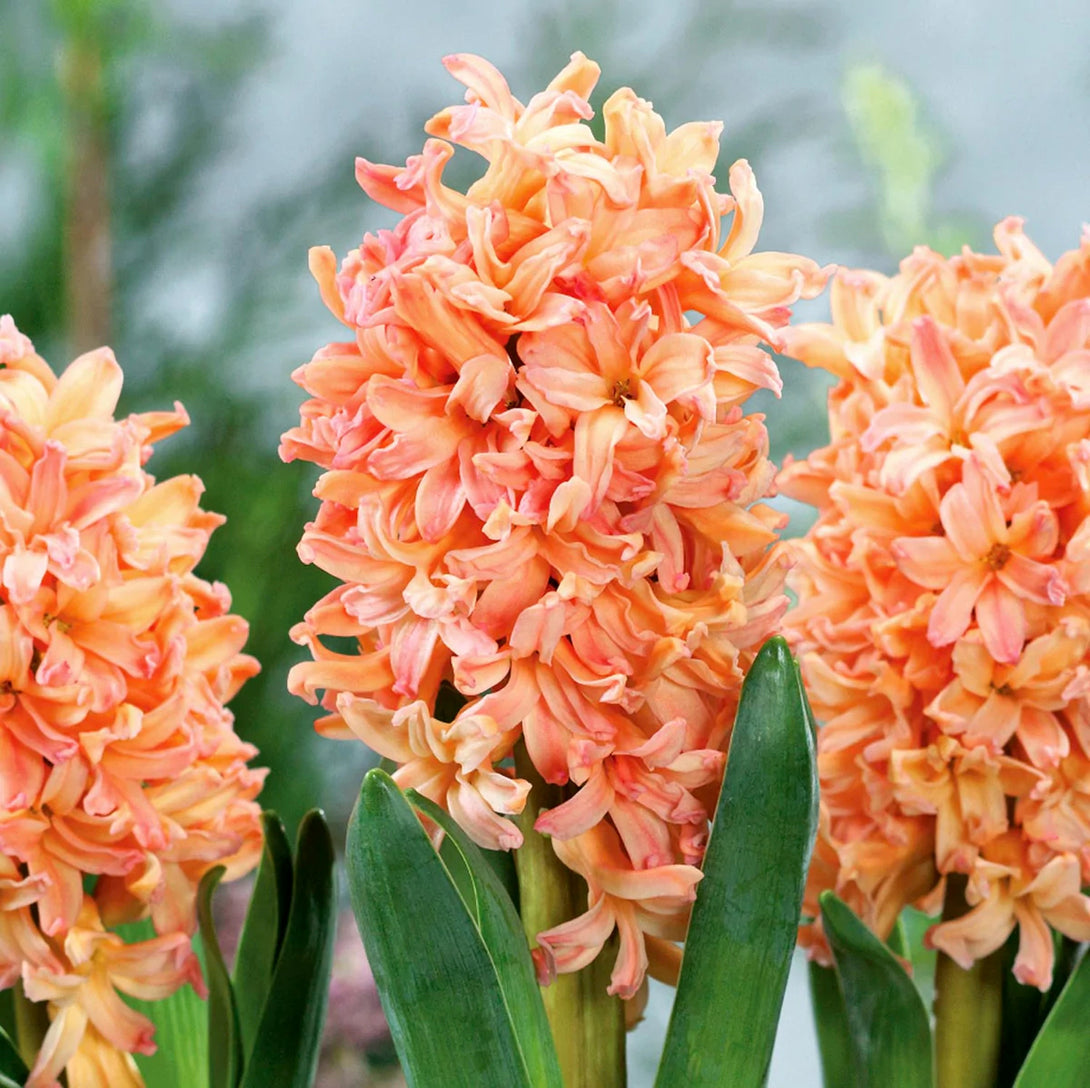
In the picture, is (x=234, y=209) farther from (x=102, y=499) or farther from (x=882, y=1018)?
(x=882, y=1018)

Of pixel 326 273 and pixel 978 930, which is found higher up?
pixel 326 273

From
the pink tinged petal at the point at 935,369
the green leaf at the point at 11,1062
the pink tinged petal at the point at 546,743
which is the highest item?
the pink tinged petal at the point at 935,369

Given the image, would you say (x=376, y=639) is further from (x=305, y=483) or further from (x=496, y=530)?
(x=305, y=483)

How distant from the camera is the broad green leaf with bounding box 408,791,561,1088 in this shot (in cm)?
48

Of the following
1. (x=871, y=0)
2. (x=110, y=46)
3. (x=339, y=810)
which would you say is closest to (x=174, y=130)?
(x=110, y=46)

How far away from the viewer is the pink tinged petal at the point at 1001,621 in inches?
22.2

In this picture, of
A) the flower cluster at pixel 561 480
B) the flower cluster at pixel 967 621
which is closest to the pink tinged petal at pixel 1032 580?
the flower cluster at pixel 967 621

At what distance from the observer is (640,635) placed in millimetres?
480

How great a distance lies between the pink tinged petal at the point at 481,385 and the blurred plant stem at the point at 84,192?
87cm

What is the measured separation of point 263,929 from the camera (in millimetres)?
646

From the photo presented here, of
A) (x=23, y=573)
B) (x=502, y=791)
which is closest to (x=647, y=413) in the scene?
(x=502, y=791)

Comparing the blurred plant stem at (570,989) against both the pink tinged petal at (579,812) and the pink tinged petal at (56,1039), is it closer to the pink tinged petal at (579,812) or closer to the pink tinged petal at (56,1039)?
the pink tinged petal at (579,812)

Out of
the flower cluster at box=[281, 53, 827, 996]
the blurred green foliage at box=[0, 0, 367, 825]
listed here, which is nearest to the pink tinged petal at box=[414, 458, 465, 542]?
the flower cluster at box=[281, 53, 827, 996]

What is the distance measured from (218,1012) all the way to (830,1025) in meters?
0.29
